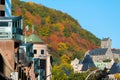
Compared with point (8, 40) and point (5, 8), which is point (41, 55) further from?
point (8, 40)

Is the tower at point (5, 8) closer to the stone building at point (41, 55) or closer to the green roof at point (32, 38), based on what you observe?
the green roof at point (32, 38)

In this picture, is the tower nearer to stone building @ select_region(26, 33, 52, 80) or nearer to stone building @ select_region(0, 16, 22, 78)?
stone building @ select_region(0, 16, 22, 78)

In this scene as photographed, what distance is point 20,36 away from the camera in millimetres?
46906

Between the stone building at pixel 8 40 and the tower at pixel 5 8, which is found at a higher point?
the tower at pixel 5 8

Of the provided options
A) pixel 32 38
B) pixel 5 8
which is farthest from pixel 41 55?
pixel 5 8

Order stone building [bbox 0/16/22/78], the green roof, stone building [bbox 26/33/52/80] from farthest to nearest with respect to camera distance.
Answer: stone building [bbox 26/33/52/80] → the green roof → stone building [bbox 0/16/22/78]

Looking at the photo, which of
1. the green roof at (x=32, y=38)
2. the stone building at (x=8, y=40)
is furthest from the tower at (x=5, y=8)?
the green roof at (x=32, y=38)

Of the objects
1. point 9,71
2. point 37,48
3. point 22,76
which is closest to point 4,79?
point 9,71

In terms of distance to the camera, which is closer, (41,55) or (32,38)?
(32,38)

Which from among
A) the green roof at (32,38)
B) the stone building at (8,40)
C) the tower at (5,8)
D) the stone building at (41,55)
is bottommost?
the stone building at (41,55)

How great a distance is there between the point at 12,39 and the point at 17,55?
2354 millimetres

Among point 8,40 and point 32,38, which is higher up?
point 8,40

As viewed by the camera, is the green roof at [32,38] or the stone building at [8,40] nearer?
the stone building at [8,40]

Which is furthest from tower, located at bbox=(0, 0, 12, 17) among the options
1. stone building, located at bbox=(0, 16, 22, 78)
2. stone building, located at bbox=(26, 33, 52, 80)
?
stone building, located at bbox=(26, 33, 52, 80)
